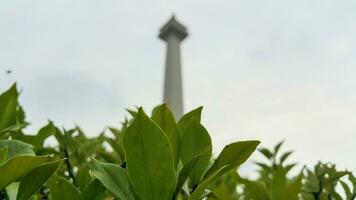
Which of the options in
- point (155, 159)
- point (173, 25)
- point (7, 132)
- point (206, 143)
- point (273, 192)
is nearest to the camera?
point (155, 159)

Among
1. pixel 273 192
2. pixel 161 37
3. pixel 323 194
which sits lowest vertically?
pixel 323 194

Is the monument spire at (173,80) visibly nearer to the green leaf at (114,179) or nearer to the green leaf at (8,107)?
the green leaf at (8,107)

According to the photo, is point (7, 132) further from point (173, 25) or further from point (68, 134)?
point (173, 25)

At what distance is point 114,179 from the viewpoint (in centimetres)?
78

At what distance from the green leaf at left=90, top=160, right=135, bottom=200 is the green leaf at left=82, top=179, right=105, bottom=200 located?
0.07m

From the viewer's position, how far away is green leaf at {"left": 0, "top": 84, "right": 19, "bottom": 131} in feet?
3.84

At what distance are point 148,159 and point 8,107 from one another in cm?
68

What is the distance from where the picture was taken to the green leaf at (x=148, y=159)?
25.9 inches

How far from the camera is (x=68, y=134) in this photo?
1649 mm

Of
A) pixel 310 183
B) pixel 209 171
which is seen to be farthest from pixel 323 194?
pixel 209 171

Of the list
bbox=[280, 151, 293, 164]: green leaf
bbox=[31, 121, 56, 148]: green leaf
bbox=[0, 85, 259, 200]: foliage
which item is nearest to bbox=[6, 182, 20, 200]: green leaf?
bbox=[0, 85, 259, 200]: foliage

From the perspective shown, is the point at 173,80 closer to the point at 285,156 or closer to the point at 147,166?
the point at 285,156

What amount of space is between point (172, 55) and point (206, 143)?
15346 millimetres

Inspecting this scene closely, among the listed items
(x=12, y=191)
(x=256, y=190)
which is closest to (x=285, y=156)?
(x=256, y=190)
